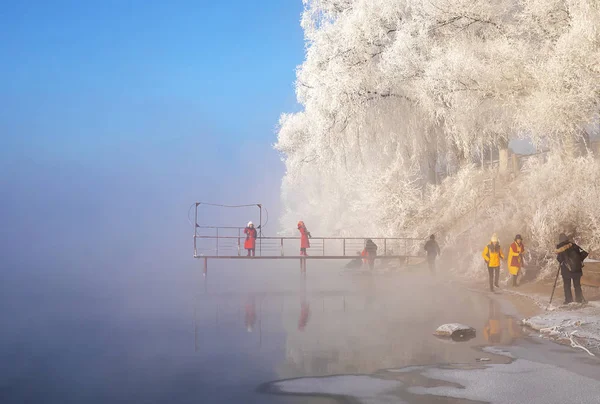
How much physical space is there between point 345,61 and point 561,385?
22934 mm

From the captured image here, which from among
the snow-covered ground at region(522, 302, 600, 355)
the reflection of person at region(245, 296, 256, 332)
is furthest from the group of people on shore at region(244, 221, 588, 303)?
the reflection of person at region(245, 296, 256, 332)

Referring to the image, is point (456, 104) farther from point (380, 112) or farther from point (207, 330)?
point (207, 330)

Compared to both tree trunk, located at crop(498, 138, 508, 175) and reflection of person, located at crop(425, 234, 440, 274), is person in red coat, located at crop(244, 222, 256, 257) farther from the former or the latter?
tree trunk, located at crop(498, 138, 508, 175)

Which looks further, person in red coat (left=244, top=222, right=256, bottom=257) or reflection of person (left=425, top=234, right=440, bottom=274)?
person in red coat (left=244, top=222, right=256, bottom=257)

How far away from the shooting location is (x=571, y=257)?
1564 centimetres

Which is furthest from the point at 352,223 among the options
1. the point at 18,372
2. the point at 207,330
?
the point at 18,372

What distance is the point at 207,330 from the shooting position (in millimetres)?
14961

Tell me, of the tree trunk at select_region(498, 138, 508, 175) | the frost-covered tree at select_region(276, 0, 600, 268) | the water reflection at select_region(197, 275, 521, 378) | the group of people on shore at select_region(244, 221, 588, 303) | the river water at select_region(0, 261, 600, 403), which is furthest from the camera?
the tree trunk at select_region(498, 138, 508, 175)

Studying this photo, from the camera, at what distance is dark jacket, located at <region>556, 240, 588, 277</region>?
51.1ft

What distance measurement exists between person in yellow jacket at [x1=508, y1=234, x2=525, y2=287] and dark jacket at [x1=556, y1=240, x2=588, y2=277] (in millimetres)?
4719

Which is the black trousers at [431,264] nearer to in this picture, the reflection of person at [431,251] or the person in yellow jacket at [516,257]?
the reflection of person at [431,251]

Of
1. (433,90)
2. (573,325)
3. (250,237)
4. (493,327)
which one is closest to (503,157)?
(433,90)

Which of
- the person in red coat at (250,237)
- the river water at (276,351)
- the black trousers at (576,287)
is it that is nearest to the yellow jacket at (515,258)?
the river water at (276,351)

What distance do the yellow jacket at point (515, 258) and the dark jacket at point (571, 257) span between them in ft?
15.8
